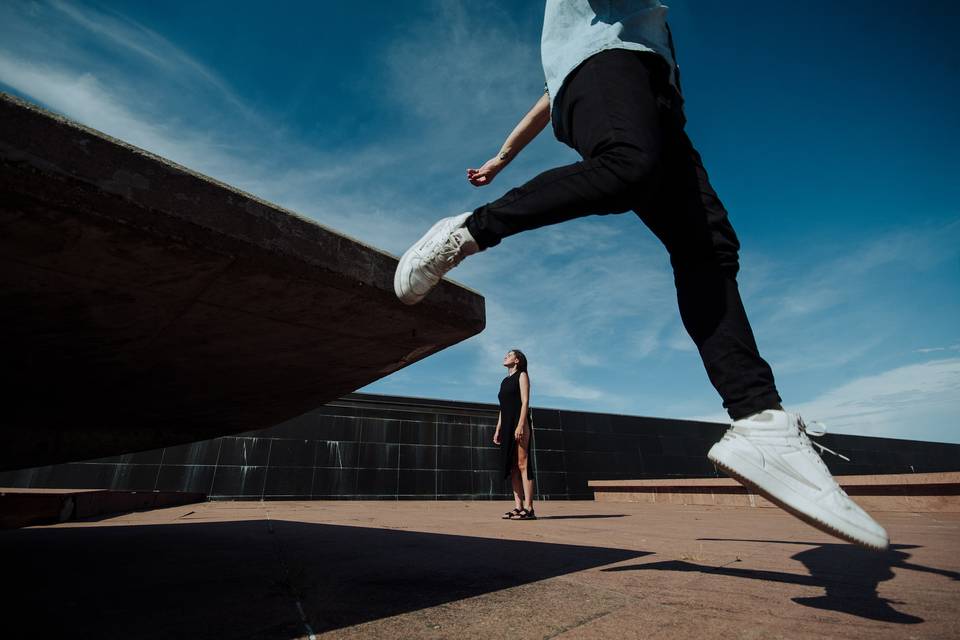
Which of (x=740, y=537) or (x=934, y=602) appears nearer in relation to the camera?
(x=934, y=602)

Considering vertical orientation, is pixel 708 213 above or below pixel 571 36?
below

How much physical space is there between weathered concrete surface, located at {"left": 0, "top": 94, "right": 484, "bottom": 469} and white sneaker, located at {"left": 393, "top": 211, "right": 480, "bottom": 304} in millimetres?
58

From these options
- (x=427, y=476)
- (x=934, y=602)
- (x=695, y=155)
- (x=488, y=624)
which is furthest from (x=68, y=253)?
(x=427, y=476)

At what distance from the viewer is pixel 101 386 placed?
182 centimetres

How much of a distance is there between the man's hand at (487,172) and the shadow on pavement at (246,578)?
153 centimetres

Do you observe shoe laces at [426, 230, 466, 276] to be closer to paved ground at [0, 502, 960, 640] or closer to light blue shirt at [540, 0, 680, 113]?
light blue shirt at [540, 0, 680, 113]

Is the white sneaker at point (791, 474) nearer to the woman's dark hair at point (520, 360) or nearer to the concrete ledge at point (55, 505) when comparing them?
the woman's dark hair at point (520, 360)

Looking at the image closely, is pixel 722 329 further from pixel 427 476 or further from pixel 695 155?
pixel 427 476

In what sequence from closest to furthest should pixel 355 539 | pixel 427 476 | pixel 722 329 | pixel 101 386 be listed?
pixel 722 329, pixel 101 386, pixel 355 539, pixel 427 476

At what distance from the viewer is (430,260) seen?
1.40m

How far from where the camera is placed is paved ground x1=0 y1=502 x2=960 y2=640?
951 millimetres

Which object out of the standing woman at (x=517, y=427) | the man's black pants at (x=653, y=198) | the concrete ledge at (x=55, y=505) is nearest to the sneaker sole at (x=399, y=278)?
the man's black pants at (x=653, y=198)

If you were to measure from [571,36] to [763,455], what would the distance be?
1.48 metres

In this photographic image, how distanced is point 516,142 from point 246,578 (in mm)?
1847
